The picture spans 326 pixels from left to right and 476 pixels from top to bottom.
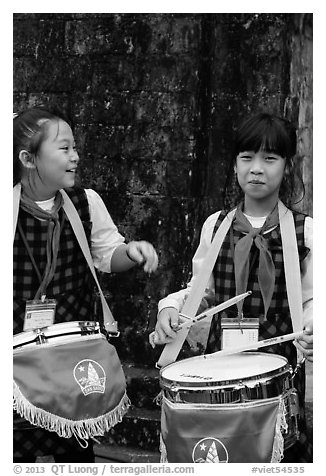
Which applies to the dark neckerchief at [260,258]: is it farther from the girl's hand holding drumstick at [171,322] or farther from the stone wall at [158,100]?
the stone wall at [158,100]

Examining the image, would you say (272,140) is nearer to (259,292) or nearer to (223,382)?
(259,292)

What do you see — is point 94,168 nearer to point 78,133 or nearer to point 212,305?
point 78,133

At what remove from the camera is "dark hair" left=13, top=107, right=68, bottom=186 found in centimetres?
333

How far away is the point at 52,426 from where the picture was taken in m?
3.01

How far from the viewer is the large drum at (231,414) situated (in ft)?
9.26

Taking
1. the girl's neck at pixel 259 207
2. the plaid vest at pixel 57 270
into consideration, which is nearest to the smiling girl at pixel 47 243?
the plaid vest at pixel 57 270

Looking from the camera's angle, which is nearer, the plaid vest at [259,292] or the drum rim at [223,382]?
the drum rim at [223,382]

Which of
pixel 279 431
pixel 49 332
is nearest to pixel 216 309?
pixel 279 431

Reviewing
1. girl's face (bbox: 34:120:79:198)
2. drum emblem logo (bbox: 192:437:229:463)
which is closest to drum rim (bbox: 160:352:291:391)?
drum emblem logo (bbox: 192:437:229:463)

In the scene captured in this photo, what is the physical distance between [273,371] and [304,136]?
175 centimetres

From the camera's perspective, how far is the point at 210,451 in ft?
9.42

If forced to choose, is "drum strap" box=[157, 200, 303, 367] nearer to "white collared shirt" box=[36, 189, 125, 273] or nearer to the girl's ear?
"white collared shirt" box=[36, 189, 125, 273]

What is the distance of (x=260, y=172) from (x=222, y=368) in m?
0.70

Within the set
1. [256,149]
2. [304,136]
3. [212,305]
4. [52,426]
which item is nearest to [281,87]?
[304,136]
